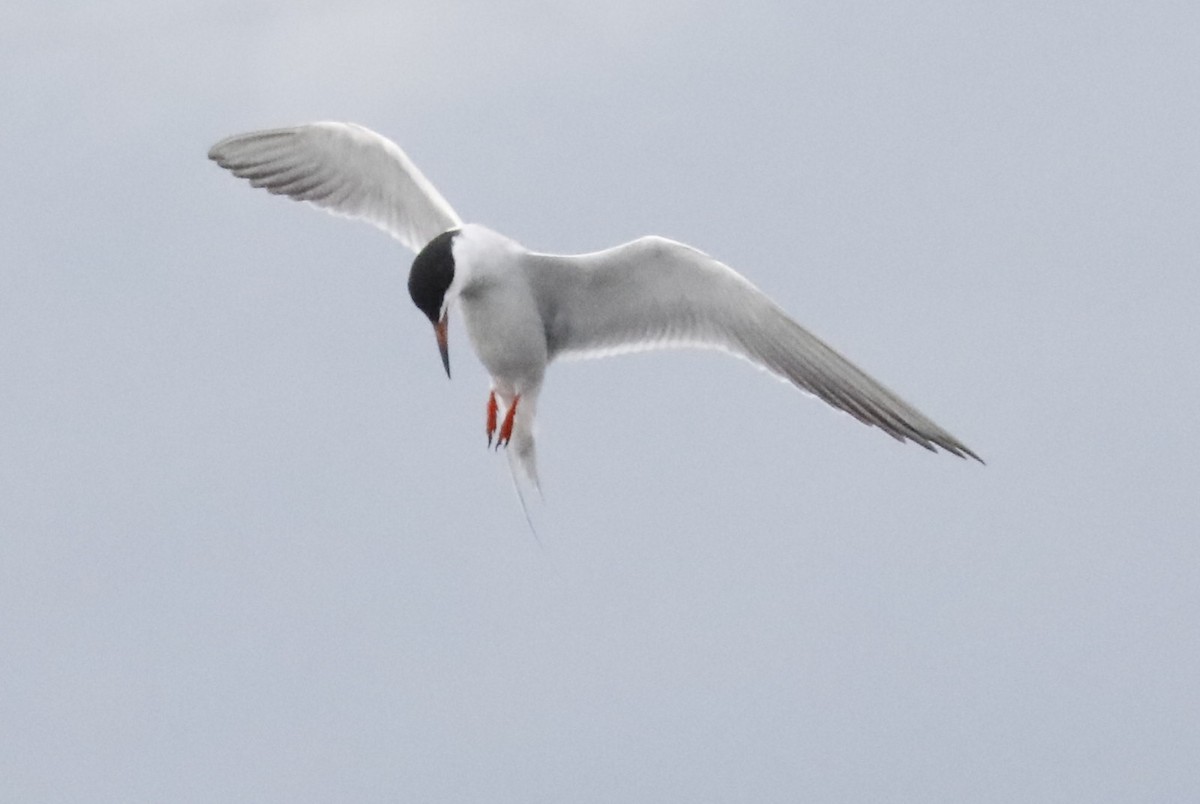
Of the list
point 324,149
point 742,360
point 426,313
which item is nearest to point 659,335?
point 742,360

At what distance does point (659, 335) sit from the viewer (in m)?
11.2

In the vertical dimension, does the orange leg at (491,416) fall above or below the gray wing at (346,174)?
below

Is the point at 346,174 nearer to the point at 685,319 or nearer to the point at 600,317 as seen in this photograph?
the point at 600,317

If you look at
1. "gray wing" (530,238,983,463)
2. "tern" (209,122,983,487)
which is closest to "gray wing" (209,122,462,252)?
"tern" (209,122,983,487)

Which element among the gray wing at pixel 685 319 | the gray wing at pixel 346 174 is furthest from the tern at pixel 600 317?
the gray wing at pixel 346 174

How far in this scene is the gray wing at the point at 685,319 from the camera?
1048 cm

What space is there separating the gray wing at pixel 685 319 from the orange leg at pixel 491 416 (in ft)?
1.24

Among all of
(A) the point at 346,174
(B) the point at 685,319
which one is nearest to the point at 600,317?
(B) the point at 685,319

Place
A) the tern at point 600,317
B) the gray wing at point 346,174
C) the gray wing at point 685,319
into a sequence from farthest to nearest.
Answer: the gray wing at point 346,174
the gray wing at point 685,319
the tern at point 600,317

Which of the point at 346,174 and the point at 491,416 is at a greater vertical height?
the point at 346,174

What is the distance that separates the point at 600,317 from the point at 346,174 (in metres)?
1.85

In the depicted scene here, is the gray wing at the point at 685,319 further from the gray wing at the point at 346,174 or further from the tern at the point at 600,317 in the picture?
the gray wing at the point at 346,174

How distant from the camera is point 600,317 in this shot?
11.1 m

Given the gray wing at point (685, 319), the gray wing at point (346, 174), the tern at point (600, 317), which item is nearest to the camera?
the tern at point (600, 317)
